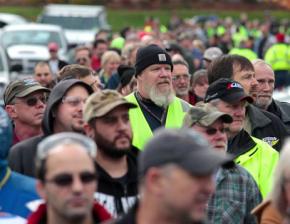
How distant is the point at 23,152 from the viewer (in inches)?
345

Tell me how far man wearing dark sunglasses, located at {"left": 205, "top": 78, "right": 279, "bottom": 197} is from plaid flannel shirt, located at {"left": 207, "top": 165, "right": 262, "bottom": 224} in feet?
2.19

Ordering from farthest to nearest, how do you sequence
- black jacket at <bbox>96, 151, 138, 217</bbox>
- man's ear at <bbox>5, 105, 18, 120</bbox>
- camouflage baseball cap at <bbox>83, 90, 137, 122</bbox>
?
man's ear at <bbox>5, 105, 18, 120</bbox> < camouflage baseball cap at <bbox>83, 90, 137, 122</bbox> < black jacket at <bbox>96, 151, 138, 217</bbox>

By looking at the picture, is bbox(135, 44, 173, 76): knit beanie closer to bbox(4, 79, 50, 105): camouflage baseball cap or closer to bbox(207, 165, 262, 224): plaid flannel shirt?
bbox(4, 79, 50, 105): camouflage baseball cap

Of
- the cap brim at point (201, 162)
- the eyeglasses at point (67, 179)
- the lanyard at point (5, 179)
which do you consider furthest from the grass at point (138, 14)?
the cap brim at point (201, 162)

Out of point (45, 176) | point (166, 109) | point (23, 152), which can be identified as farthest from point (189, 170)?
point (166, 109)

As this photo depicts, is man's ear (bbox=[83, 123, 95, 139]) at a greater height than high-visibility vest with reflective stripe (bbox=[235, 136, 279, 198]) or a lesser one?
greater

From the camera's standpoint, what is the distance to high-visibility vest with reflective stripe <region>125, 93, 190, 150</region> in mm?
10336

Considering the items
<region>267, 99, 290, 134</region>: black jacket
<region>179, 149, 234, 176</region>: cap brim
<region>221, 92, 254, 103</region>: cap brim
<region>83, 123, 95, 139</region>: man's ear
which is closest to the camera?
<region>179, 149, 234, 176</region>: cap brim

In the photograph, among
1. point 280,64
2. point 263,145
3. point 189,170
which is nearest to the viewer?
point 189,170

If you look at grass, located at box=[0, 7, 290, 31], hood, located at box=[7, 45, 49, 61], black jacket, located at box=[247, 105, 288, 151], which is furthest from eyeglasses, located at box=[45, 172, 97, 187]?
grass, located at box=[0, 7, 290, 31]

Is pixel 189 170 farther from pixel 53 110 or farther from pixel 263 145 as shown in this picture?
pixel 263 145

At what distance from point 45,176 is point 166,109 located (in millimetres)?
4409

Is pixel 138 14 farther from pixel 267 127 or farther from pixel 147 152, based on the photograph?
pixel 147 152

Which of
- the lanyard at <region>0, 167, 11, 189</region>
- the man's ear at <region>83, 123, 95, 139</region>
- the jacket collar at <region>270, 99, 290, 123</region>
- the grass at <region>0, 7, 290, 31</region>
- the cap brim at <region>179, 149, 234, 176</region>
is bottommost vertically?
the grass at <region>0, 7, 290, 31</region>
